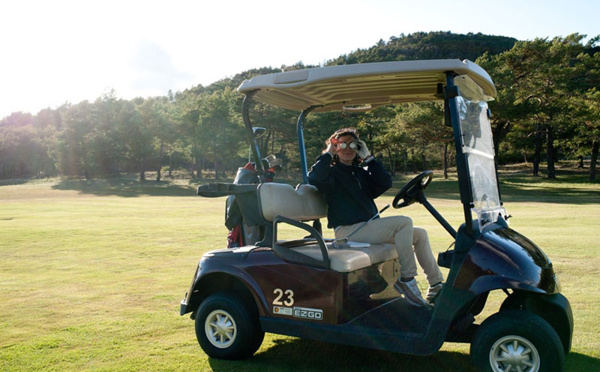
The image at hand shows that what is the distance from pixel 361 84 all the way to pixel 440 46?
13183 centimetres

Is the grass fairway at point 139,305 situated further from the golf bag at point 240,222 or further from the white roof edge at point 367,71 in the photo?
the white roof edge at point 367,71

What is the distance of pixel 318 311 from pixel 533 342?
146cm

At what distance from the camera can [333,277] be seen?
4.04 m

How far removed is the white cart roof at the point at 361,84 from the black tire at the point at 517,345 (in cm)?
170

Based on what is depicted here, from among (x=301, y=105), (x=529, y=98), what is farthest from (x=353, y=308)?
(x=529, y=98)

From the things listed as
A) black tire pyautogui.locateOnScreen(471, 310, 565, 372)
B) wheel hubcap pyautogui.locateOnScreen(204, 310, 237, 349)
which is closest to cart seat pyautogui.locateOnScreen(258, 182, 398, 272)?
wheel hubcap pyautogui.locateOnScreen(204, 310, 237, 349)

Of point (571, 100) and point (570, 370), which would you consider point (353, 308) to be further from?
point (571, 100)

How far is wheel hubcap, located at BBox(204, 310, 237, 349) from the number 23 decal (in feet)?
1.42

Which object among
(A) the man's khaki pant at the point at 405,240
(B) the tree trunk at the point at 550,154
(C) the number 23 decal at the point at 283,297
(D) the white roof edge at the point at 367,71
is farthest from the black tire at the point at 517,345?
(B) the tree trunk at the point at 550,154

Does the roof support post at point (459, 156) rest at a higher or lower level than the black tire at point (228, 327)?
higher

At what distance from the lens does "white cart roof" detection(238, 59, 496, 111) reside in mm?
3908

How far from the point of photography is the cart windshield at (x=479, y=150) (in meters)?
3.90

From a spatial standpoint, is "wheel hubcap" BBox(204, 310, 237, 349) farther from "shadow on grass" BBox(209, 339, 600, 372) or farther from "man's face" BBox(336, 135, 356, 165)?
"man's face" BBox(336, 135, 356, 165)

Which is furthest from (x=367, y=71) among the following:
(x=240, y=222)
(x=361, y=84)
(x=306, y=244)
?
(x=240, y=222)
